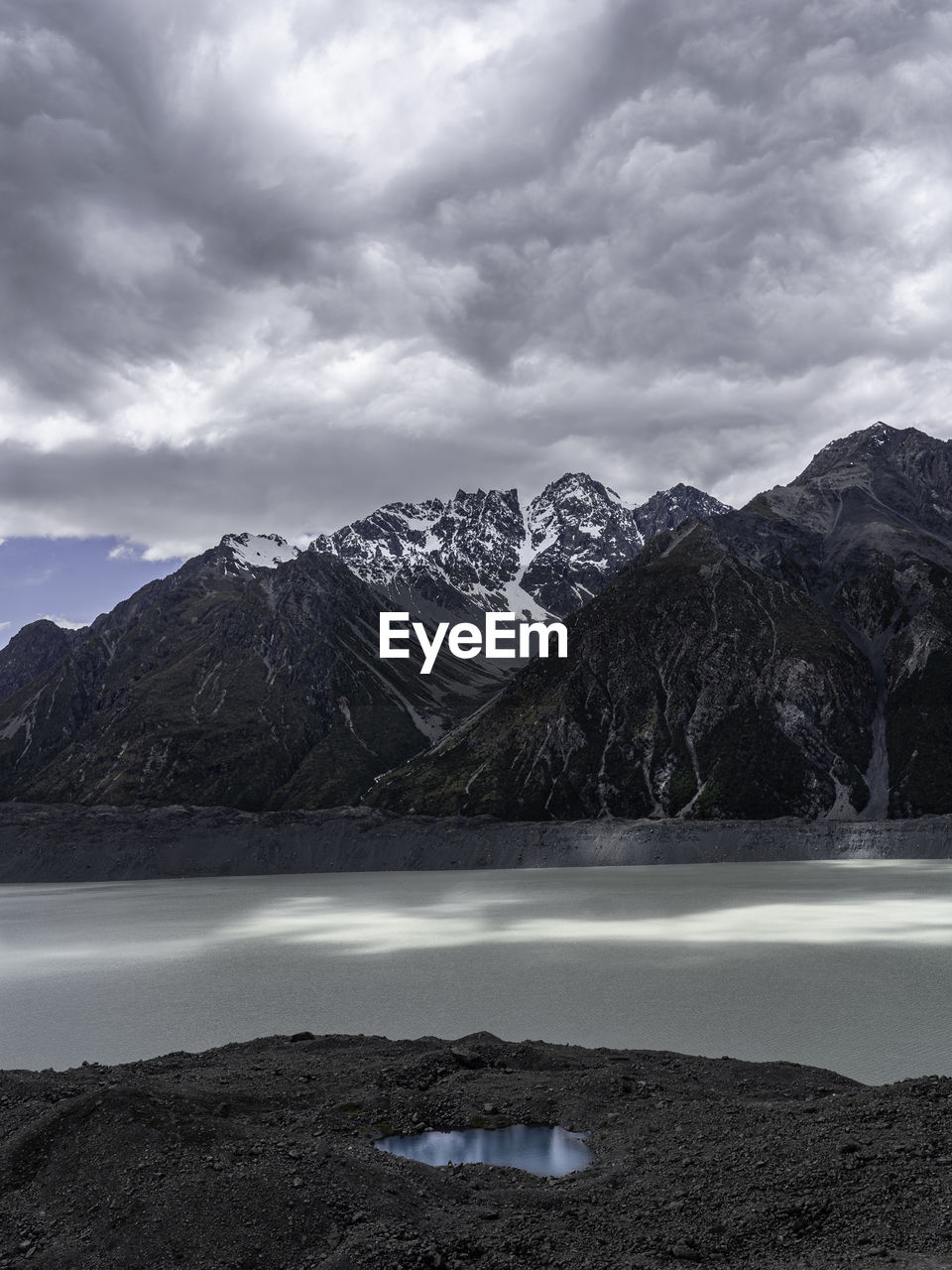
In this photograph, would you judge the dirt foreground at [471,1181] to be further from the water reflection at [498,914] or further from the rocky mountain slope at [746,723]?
the rocky mountain slope at [746,723]

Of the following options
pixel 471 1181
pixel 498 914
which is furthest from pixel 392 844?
pixel 471 1181

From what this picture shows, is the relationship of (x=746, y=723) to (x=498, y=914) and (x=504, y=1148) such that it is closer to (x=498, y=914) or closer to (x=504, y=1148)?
(x=498, y=914)

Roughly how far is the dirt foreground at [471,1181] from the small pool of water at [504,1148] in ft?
1.20

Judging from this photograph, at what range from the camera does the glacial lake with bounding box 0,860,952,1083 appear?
2773cm

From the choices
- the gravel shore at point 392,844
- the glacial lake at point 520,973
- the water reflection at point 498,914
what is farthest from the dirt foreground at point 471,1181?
the gravel shore at point 392,844

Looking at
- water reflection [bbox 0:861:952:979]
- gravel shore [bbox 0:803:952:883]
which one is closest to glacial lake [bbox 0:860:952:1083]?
water reflection [bbox 0:861:952:979]

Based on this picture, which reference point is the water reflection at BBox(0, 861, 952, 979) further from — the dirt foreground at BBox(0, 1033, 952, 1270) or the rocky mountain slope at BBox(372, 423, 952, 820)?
the rocky mountain slope at BBox(372, 423, 952, 820)

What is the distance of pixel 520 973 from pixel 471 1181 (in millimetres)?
22822

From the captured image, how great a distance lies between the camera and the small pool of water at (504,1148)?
17.2 metres

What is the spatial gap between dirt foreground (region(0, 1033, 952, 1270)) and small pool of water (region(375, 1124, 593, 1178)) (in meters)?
0.37

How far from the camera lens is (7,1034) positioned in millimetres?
30547

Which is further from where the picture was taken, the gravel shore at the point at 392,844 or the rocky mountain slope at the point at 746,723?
the rocky mountain slope at the point at 746,723

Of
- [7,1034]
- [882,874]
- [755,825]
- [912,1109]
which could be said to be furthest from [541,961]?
[755,825]

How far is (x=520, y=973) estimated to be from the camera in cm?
3812
